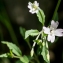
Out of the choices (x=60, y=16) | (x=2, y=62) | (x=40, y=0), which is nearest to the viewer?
(x=2, y=62)

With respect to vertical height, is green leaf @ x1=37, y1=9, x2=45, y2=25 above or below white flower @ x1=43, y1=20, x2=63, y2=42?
above

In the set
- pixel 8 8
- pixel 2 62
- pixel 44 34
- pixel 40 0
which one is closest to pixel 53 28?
pixel 44 34

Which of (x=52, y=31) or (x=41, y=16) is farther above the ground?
(x=41, y=16)

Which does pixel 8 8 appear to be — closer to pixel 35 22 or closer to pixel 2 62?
pixel 35 22

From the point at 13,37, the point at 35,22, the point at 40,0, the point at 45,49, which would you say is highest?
the point at 40,0

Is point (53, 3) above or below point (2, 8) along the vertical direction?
above

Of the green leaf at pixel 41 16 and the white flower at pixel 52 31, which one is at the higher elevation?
the green leaf at pixel 41 16

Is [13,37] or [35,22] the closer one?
[13,37]

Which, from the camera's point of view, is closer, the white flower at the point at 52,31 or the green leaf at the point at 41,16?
the white flower at the point at 52,31

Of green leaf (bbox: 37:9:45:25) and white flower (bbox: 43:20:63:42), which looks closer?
white flower (bbox: 43:20:63:42)

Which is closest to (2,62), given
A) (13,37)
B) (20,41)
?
(13,37)

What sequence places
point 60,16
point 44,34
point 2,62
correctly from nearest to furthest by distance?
point 44,34, point 2,62, point 60,16
